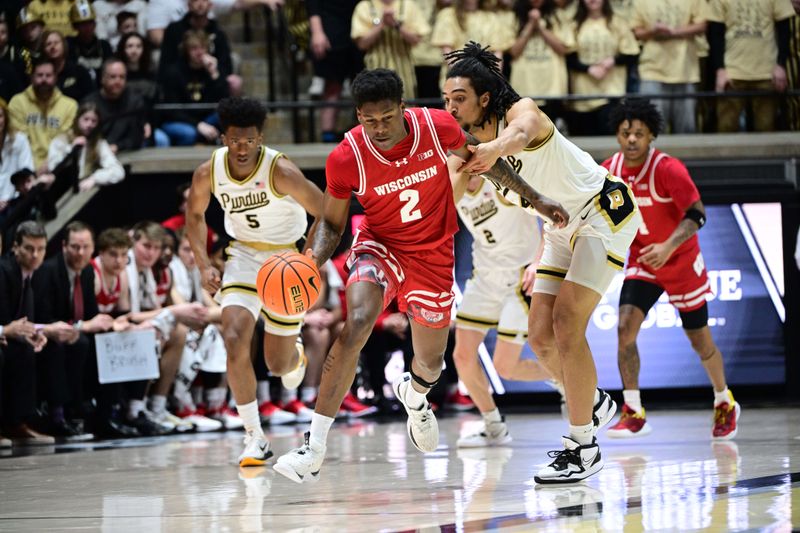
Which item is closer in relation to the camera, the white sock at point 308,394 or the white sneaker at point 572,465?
the white sneaker at point 572,465

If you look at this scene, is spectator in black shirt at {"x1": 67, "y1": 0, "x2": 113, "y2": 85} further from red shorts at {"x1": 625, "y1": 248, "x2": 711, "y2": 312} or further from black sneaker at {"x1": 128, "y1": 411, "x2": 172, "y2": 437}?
red shorts at {"x1": 625, "y1": 248, "x2": 711, "y2": 312}

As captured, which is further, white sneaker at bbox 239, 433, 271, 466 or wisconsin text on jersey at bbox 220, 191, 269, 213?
wisconsin text on jersey at bbox 220, 191, 269, 213

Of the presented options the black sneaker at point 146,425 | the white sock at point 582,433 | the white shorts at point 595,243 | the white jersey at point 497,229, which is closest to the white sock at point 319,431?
the white sock at point 582,433

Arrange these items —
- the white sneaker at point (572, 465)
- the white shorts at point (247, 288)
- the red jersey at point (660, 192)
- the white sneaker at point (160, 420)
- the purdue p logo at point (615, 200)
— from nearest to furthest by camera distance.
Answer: the white sneaker at point (572, 465)
the purdue p logo at point (615, 200)
the white shorts at point (247, 288)
the red jersey at point (660, 192)
the white sneaker at point (160, 420)

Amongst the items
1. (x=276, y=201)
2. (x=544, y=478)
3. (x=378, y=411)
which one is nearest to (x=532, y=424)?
(x=378, y=411)

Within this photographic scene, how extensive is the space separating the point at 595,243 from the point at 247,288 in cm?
237

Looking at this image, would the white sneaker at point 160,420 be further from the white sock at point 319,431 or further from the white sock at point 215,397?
the white sock at point 319,431

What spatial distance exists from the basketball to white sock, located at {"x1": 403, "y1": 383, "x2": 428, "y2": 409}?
0.97 metres

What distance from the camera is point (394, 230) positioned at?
20.4 feet

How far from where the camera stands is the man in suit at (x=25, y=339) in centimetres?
893

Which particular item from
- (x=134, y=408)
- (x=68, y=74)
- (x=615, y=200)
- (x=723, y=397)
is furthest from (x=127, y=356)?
(x=615, y=200)

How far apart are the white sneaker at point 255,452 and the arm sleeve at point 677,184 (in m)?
3.10

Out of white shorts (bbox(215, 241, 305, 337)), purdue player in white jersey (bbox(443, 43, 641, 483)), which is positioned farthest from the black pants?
purdue player in white jersey (bbox(443, 43, 641, 483))

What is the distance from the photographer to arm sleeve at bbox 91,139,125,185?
1127 cm
